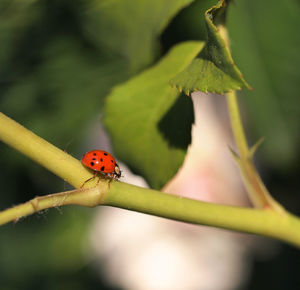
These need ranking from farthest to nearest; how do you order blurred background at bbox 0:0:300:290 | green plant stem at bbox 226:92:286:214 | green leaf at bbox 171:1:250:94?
blurred background at bbox 0:0:300:290 < green plant stem at bbox 226:92:286:214 < green leaf at bbox 171:1:250:94

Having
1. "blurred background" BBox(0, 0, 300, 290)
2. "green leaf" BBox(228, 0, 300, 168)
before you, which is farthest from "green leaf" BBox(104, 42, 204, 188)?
"green leaf" BBox(228, 0, 300, 168)

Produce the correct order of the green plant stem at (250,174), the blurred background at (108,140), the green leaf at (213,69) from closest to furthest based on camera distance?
1. the green leaf at (213,69)
2. the green plant stem at (250,174)
3. the blurred background at (108,140)

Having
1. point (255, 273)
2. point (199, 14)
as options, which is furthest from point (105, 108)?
point (255, 273)

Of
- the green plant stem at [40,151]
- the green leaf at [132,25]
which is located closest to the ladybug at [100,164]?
the green plant stem at [40,151]

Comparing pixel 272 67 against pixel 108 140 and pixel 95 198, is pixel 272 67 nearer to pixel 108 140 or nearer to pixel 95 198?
pixel 108 140

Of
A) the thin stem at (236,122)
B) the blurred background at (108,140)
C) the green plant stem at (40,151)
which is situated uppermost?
the blurred background at (108,140)

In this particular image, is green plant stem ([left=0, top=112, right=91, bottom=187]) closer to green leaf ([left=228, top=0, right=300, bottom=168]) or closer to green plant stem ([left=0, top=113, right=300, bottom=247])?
green plant stem ([left=0, top=113, right=300, bottom=247])

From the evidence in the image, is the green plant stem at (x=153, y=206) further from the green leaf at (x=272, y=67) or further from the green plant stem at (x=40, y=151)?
the green leaf at (x=272, y=67)
